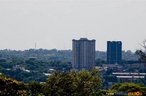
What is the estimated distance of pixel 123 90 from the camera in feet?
154

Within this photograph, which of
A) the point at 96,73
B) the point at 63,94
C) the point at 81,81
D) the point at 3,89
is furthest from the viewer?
the point at 96,73

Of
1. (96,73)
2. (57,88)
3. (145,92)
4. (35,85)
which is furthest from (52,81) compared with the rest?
(145,92)

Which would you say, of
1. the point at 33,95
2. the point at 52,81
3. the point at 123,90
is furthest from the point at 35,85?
the point at 123,90

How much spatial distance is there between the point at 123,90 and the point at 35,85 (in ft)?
28.7

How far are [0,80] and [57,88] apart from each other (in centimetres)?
→ 711

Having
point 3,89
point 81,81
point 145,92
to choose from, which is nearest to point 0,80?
point 3,89

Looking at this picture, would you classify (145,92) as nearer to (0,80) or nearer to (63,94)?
(63,94)

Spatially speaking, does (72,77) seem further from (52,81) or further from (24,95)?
(24,95)

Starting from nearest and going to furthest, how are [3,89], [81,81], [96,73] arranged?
[3,89], [81,81], [96,73]

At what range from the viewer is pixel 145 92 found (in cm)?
4544

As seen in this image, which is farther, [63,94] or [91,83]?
[91,83]

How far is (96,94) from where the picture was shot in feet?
134

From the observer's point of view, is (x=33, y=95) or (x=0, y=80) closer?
(x=0, y=80)

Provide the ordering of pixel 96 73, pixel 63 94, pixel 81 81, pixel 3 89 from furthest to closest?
pixel 96 73
pixel 81 81
pixel 63 94
pixel 3 89
